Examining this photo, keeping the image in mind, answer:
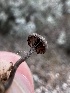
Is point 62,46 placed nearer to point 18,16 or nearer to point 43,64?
point 43,64

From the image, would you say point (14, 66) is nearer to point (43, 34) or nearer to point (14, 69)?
point (14, 69)

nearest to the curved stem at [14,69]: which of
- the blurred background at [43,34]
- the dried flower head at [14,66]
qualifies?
the dried flower head at [14,66]

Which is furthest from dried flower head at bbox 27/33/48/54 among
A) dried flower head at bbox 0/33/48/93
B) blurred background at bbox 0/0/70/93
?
blurred background at bbox 0/0/70/93

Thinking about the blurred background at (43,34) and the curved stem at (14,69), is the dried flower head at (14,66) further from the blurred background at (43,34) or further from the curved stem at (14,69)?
the blurred background at (43,34)

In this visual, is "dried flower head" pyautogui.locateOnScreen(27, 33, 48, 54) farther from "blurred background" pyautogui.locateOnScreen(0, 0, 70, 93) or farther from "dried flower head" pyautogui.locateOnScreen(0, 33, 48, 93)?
"blurred background" pyautogui.locateOnScreen(0, 0, 70, 93)

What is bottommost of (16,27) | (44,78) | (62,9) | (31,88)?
(31,88)

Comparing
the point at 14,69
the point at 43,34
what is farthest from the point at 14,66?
the point at 43,34

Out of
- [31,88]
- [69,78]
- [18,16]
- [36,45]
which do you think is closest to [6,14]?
[18,16]
